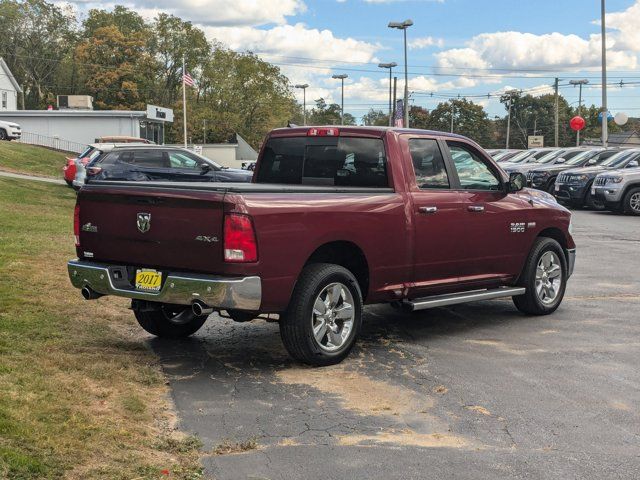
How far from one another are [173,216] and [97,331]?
193 centimetres

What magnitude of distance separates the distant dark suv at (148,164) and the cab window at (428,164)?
10.8 meters

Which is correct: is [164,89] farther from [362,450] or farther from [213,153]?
[362,450]

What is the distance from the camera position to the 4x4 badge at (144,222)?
20.9 feet

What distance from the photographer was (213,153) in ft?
237

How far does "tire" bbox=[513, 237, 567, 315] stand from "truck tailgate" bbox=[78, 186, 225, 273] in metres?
3.97

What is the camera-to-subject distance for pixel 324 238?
21.4ft

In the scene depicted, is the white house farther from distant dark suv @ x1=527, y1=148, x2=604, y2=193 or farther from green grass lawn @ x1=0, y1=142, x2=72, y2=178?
distant dark suv @ x1=527, y1=148, x2=604, y2=193

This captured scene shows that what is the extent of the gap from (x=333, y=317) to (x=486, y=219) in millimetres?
2243

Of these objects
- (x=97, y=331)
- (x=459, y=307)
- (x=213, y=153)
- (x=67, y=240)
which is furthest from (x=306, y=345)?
(x=213, y=153)

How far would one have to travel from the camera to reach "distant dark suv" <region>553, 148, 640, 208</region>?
24.3 metres

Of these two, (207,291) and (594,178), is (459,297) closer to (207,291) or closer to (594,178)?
(207,291)

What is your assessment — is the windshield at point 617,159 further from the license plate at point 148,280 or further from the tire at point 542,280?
the license plate at point 148,280

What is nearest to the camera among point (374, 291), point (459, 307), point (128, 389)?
point (128, 389)

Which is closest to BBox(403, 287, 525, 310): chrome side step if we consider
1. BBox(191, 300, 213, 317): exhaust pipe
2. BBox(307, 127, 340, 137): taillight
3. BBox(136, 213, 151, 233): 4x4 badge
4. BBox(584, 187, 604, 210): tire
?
BBox(307, 127, 340, 137): taillight
